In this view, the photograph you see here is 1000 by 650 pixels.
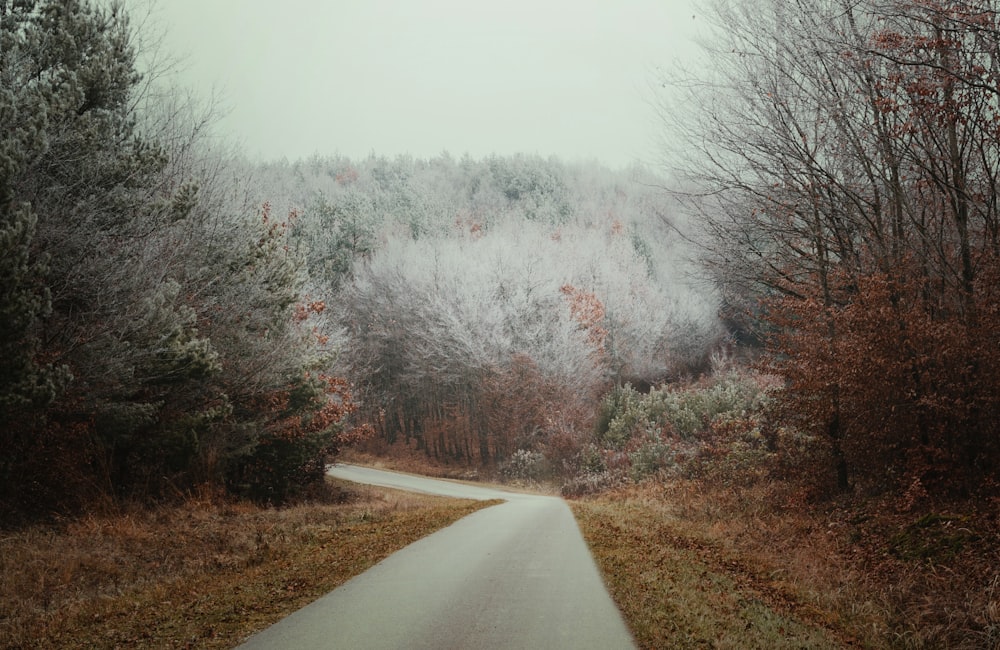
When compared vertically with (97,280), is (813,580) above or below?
below

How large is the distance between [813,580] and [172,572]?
820 centimetres

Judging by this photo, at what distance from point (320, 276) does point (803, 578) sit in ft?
155

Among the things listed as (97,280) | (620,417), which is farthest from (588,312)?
(97,280)

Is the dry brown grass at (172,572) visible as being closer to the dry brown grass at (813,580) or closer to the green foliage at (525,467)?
the dry brown grass at (813,580)

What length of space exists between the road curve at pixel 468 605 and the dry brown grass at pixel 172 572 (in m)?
0.48

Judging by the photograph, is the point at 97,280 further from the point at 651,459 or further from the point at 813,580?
the point at 651,459

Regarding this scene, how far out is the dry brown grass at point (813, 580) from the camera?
21.6 feet

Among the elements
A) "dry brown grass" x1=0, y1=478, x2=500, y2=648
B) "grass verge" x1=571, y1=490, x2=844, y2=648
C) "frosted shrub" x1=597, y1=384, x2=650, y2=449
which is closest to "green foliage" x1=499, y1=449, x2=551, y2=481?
"frosted shrub" x1=597, y1=384, x2=650, y2=449

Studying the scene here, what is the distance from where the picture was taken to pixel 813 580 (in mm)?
8945

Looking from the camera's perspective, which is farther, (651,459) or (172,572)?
(651,459)

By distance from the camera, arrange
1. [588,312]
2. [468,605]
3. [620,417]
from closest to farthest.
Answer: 1. [468,605]
2. [620,417]
3. [588,312]

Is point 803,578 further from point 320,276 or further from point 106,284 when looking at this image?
point 320,276

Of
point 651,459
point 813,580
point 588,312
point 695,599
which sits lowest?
point 651,459

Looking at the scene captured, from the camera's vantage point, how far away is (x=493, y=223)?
226ft
